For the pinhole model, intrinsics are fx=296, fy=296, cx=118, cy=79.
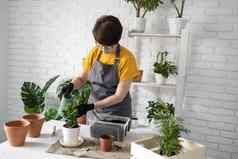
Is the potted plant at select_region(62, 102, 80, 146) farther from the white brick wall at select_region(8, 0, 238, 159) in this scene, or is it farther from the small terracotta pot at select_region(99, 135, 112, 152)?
the white brick wall at select_region(8, 0, 238, 159)

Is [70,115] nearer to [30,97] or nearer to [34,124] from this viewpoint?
[34,124]

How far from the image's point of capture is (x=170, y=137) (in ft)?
4.69

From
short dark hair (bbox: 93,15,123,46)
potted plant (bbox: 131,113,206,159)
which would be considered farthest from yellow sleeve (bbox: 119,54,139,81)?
potted plant (bbox: 131,113,206,159)

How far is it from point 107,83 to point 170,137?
42.3 inches

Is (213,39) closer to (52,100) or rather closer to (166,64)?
(166,64)

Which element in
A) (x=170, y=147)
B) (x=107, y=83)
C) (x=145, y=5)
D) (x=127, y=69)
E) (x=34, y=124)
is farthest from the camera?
(x=145, y=5)

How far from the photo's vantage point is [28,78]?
3637mm

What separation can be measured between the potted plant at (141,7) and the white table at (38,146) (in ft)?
4.04

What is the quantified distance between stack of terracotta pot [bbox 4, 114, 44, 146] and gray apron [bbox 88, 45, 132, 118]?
2.13 ft

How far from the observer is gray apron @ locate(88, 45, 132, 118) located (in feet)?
7.75

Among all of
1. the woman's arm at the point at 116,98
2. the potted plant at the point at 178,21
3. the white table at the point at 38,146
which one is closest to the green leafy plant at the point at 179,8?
the potted plant at the point at 178,21

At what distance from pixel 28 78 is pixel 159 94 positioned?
1.63 m

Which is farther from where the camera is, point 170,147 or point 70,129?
point 70,129

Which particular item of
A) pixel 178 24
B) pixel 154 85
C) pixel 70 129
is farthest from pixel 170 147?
pixel 178 24
